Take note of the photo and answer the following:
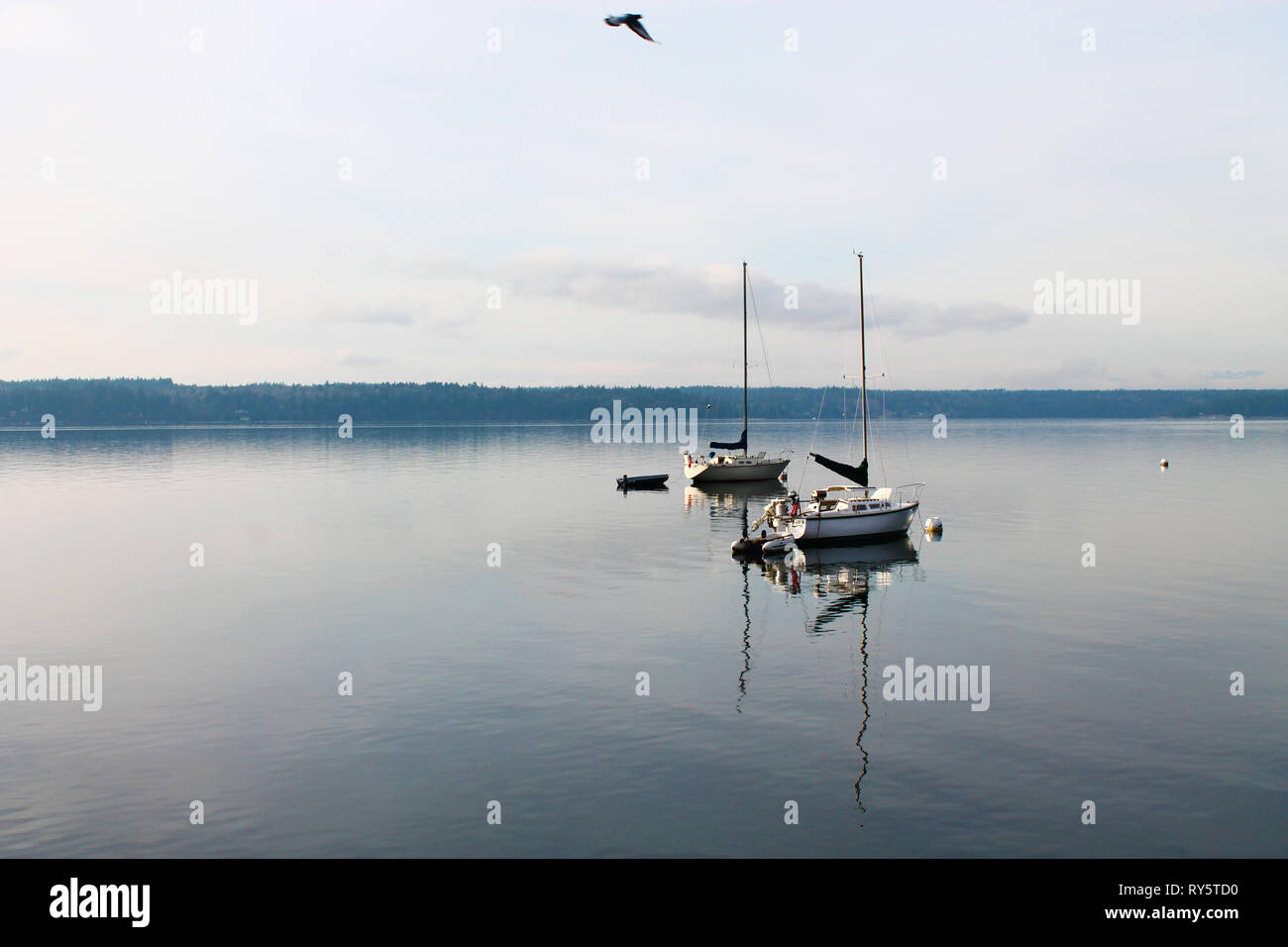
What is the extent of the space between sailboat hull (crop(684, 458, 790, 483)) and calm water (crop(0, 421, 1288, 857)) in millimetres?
38941

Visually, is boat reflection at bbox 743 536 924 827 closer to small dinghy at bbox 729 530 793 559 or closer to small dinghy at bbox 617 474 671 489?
small dinghy at bbox 729 530 793 559

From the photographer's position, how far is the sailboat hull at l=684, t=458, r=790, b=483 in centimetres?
11631

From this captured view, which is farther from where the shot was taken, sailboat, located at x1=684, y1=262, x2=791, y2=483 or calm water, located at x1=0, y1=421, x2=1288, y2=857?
sailboat, located at x1=684, y1=262, x2=791, y2=483

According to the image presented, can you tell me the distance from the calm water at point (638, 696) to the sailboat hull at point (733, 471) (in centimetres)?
3894

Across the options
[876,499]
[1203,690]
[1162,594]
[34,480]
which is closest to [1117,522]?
[876,499]

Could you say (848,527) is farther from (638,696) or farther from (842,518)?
(638,696)

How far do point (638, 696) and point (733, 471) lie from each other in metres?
85.4

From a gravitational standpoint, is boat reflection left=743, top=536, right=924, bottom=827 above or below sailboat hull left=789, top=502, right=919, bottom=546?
below

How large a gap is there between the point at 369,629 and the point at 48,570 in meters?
30.5

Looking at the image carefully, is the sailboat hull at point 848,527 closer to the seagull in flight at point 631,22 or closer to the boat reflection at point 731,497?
the boat reflection at point 731,497

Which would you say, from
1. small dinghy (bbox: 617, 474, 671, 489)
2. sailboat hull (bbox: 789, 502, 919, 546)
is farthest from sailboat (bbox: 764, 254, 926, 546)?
small dinghy (bbox: 617, 474, 671, 489)

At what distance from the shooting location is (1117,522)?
262 feet

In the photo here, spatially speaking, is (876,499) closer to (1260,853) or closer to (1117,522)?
(1117,522)
